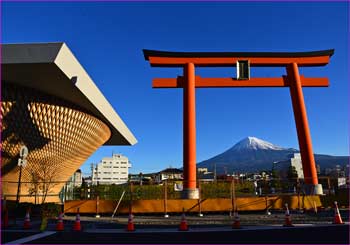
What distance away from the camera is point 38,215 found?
17.9m

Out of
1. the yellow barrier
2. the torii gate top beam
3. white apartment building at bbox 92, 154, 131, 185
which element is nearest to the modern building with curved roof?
the yellow barrier

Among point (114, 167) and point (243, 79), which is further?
point (114, 167)

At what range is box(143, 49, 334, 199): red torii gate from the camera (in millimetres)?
22141

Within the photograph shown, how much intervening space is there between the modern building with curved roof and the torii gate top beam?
496cm

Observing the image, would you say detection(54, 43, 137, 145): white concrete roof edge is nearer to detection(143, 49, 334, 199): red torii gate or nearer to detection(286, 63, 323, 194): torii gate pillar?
detection(143, 49, 334, 199): red torii gate

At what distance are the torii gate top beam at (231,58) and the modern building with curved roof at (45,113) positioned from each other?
496 cm

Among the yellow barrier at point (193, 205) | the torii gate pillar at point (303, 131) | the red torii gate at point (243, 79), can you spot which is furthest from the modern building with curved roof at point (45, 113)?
the torii gate pillar at point (303, 131)

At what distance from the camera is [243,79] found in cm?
2384

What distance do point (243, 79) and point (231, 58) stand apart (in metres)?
1.70

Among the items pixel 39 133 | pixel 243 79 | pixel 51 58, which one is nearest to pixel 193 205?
pixel 243 79

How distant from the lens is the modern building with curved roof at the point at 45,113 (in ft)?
58.3

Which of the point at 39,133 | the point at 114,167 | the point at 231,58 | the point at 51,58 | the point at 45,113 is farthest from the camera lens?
the point at 114,167

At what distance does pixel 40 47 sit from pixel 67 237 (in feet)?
34.8

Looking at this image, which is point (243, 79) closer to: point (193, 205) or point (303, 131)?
point (303, 131)
